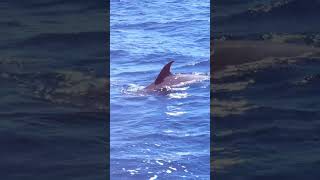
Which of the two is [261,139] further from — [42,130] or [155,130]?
[42,130]

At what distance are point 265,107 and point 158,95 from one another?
653mm

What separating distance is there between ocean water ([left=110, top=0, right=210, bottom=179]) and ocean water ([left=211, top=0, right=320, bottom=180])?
0.10 meters

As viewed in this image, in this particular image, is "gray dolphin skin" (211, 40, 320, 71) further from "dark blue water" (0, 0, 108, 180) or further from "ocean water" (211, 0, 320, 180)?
"dark blue water" (0, 0, 108, 180)

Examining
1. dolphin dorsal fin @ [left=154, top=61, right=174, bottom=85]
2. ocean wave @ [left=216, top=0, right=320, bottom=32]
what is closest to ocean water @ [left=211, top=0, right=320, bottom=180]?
ocean wave @ [left=216, top=0, right=320, bottom=32]

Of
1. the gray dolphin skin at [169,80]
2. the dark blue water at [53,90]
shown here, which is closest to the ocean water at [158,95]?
the gray dolphin skin at [169,80]

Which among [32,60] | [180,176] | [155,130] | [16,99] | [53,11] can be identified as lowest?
[180,176]

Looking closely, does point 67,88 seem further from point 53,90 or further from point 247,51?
point 247,51

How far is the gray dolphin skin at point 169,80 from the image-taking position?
355cm

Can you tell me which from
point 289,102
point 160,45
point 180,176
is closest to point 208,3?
point 160,45

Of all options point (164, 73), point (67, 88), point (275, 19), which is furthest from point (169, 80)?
point (275, 19)

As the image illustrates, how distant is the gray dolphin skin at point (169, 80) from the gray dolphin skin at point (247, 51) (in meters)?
0.18

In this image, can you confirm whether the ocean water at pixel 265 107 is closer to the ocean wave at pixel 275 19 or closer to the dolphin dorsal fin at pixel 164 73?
the ocean wave at pixel 275 19

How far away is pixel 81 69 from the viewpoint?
3.45 meters

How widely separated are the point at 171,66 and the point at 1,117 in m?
1.04
